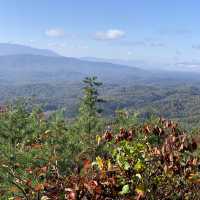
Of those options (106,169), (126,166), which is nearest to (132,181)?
(126,166)

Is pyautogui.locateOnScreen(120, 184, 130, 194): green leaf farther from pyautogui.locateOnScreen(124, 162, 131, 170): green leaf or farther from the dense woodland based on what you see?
pyautogui.locateOnScreen(124, 162, 131, 170): green leaf

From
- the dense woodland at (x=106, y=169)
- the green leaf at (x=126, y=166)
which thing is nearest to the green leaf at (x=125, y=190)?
the dense woodland at (x=106, y=169)

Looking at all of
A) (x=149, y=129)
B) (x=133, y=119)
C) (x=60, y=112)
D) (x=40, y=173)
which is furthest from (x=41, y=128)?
(x=40, y=173)

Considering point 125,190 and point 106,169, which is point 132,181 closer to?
point 125,190

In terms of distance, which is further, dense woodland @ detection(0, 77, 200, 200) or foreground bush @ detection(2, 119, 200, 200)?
dense woodland @ detection(0, 77, 200, 200)

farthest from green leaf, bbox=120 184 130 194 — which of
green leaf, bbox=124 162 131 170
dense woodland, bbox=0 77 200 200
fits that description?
green leaf, bbox=124 162 131 170

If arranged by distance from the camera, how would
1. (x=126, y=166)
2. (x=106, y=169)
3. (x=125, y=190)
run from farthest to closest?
(x=106, y=169), (x=126, y=166), (x=125, y=190)

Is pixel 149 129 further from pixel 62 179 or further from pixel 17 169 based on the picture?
pixel 62 179

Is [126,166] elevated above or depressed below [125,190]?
above

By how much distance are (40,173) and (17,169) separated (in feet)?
4.23

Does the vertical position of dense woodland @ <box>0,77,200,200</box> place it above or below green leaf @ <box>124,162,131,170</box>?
below

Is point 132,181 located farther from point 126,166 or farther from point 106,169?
point 106,169

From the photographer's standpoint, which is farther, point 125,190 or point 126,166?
point 126,166

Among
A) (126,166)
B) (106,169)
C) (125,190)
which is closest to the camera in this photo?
(125,190)
